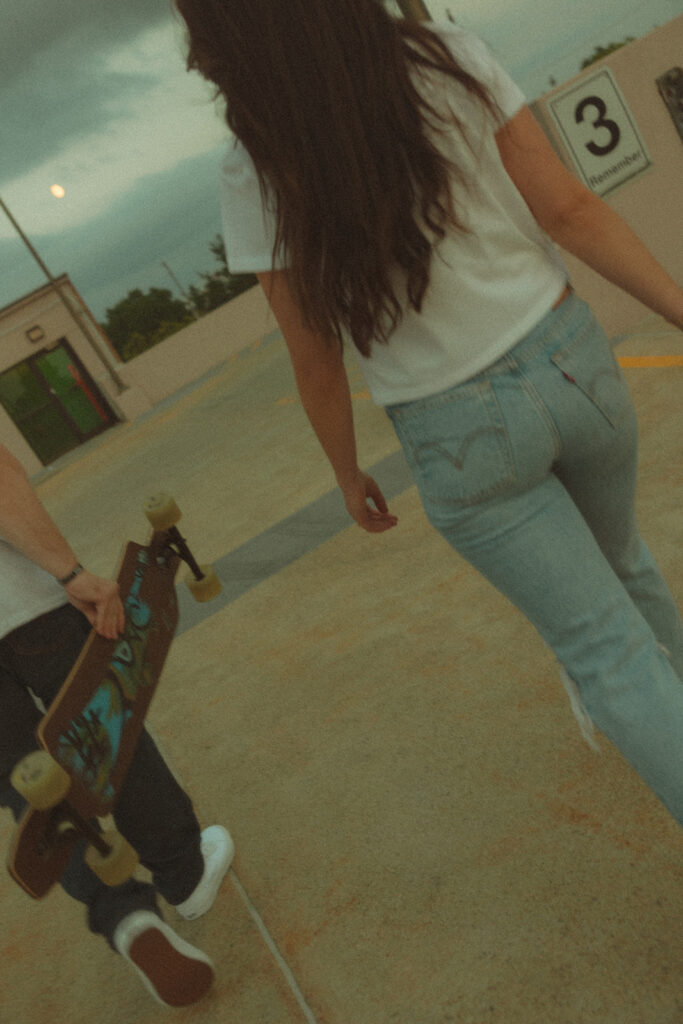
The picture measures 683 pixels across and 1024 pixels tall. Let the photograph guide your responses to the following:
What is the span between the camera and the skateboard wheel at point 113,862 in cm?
168

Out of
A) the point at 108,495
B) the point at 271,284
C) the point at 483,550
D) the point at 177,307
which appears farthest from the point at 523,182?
the point at 177,307

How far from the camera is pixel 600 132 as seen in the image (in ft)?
17.3

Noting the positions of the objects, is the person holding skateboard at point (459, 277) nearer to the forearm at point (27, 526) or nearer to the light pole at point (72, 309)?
the forearm at point (27, 526)

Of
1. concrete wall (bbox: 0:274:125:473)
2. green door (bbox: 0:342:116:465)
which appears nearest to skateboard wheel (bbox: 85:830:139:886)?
concrete wall (bbox: 0:274:125:473)

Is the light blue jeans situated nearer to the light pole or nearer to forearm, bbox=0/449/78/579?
forearm, bbox=0/449/78/579

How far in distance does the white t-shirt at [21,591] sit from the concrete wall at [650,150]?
4.54 m

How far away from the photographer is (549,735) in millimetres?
2447

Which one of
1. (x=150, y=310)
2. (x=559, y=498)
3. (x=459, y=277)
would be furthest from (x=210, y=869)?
(x=150, y=310)

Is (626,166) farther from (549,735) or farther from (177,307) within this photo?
(177,307)

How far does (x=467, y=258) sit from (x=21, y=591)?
126 centimetres

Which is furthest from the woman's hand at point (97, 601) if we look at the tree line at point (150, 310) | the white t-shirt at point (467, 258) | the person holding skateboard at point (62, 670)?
the tree line at point (150, 310)

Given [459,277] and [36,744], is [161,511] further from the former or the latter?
[459,277]

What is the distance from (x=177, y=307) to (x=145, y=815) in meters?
56.0

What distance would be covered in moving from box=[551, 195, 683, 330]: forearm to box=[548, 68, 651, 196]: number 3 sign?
13.9 feet
